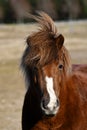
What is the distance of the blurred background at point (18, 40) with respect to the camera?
37.9ft

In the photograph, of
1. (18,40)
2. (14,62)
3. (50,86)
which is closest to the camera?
(50,86)

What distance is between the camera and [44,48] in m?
5.84

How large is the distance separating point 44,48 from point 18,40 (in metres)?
25.2

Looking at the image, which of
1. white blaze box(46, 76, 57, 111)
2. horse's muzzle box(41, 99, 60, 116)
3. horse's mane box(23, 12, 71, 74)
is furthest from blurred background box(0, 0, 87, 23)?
horse's muzzle box(41, 99, 60, 116)

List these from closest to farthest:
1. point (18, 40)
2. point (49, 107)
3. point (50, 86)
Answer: point (49, 107) < point (50, 86) < point (18, 40)

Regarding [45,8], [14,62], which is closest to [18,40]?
[14,62]

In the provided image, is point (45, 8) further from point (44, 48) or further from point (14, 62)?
point (44, 48)

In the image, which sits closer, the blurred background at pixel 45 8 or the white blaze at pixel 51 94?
the white blaze at pixel 51 94

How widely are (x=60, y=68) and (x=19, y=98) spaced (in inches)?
280

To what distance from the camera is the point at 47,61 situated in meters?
5.77

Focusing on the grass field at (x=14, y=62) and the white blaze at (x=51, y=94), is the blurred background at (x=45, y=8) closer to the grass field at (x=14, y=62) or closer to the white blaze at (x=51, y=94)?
the grass field at (x=14, y=62)

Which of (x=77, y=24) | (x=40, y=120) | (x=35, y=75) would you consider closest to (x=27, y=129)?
(x=40, y=120)

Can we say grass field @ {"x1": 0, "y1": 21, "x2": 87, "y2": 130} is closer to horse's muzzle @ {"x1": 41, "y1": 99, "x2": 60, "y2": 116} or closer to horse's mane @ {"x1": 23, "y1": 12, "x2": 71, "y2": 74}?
horse's mane @ {"x1": 23, "y1": 12, "x2": 71, "y2": 74}

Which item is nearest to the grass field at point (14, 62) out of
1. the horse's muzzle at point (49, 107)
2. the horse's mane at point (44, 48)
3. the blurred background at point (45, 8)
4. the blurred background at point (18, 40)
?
the blurred background at point (18, 40)
